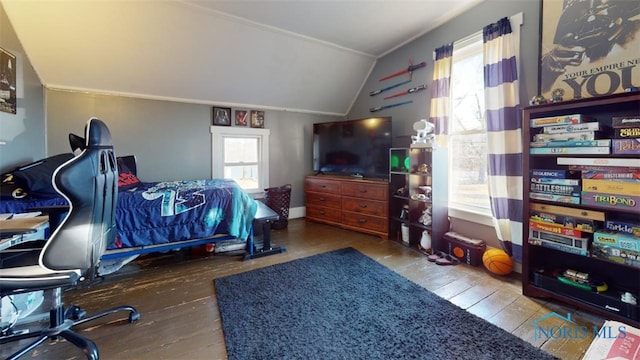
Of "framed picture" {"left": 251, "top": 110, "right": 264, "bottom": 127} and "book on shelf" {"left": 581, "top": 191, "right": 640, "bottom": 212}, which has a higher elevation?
"framed picture" {"left": 251, "top": 110, "right": 264, "bottom": 127}

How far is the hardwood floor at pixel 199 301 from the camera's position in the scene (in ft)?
4.57

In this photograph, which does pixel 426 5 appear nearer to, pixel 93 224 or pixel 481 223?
pixel 481 223

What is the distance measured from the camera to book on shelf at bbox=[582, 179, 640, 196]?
1.43 m

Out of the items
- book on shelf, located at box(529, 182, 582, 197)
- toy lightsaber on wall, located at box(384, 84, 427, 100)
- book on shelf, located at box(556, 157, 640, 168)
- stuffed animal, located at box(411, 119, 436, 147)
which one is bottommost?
book on shelf, located at box(529, 182, 582, 197)

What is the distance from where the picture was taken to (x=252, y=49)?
3104 millimetres

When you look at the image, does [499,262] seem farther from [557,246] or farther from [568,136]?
[568,136]

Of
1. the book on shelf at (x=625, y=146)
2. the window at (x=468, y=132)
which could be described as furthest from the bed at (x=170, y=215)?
the book on shelf at (x=625, y=146)

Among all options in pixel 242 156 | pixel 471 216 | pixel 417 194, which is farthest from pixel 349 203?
pixel 242 156

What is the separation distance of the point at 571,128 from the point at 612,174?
1.17 feet

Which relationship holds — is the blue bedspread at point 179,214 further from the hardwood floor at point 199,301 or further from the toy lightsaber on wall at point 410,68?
the toy lightsaber on wall at point 410,68

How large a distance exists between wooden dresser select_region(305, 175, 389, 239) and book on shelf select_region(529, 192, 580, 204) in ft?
4.83

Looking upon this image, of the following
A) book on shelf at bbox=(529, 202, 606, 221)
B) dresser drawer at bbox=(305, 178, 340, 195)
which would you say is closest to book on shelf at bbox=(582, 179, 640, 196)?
book on shelf at bbox=(529, 202, 606, 221)

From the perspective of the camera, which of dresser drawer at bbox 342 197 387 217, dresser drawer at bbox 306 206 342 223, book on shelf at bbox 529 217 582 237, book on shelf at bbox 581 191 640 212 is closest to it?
book on shelf at bbox 581 191 640 212

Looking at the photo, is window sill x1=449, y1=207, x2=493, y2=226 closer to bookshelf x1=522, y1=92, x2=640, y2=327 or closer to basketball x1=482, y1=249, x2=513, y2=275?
basketball x1=482, y1=249, x2=513, y2=275
